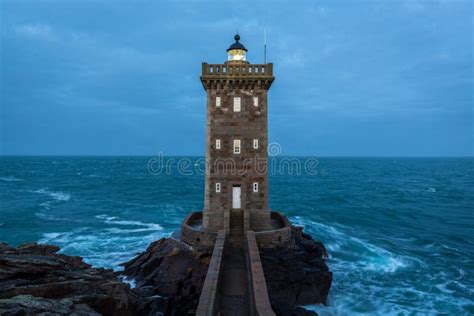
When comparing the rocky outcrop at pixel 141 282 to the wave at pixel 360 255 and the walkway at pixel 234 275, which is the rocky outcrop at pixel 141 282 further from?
the wave at pixel 360 255

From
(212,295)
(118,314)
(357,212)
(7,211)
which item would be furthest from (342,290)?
(7,211)

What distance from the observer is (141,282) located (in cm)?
1753

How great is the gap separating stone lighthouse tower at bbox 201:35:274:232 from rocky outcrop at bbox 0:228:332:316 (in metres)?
2.96

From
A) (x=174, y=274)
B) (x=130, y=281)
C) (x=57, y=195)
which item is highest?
(x=174, y=274)

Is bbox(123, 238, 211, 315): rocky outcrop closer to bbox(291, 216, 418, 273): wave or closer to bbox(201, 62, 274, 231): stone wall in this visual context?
bbox(201, 62, 274, 231): stone wall

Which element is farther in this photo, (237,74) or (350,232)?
(350,232)

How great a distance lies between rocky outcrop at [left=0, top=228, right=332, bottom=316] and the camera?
1255 centimetres

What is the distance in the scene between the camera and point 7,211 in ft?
136

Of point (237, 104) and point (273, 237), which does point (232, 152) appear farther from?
point (273, 237)

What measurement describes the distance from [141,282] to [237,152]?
29.6ft

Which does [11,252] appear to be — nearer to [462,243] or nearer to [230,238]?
[230,238]

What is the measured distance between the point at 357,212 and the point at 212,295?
37.4 m

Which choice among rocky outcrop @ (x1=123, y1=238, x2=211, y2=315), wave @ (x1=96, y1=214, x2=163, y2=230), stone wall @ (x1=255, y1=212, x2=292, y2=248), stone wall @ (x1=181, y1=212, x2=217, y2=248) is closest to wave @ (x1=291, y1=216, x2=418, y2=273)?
stone wall @ (x1=255, y1=212, x2=292, y2=248)

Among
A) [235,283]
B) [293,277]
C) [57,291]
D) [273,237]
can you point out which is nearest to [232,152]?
[273,237]
